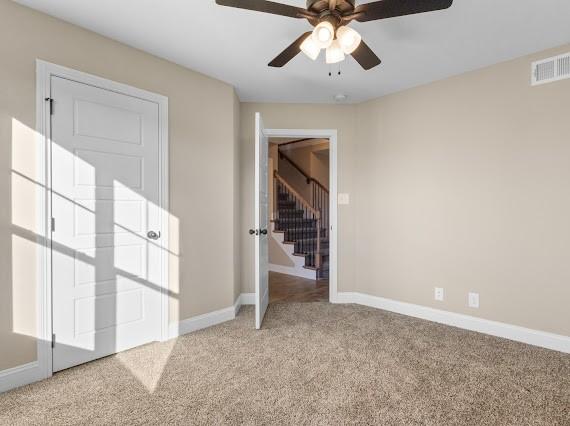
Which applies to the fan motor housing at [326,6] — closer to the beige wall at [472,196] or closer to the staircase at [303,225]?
the beige wall at [472,196]

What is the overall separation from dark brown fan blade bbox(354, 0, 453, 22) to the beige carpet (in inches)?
83.4

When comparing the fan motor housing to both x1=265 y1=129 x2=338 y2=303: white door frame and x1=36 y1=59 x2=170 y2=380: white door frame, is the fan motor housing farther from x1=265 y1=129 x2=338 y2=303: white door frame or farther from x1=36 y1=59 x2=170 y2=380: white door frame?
x1=265 y1=129 x2=338 y2=303: white door frame

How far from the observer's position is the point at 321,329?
3.15m

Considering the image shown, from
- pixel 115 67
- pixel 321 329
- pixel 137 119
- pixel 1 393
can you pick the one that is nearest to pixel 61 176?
pixel 137 119

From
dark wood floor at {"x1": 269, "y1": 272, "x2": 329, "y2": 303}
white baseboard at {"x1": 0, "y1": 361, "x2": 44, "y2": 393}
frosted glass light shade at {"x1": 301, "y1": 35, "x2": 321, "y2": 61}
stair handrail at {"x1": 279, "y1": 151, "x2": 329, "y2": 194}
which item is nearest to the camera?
frosted glass light shade at {"x1": 301, "y1": 35, "x2": 321, "y2": 61}

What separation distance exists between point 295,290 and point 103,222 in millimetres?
2942

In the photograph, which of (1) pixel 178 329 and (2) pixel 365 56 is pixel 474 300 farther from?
(1) pixel 178 329

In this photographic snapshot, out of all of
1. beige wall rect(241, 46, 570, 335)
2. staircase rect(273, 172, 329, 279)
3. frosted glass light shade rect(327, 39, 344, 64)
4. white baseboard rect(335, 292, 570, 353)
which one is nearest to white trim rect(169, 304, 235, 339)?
beige wall rect(241, 46, 570, 335)

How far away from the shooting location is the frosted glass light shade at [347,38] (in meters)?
1.70

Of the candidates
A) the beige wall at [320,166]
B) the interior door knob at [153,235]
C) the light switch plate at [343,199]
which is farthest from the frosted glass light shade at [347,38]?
the beige wall at [320,166]

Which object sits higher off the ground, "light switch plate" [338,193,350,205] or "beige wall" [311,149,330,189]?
"beige wall" [311,149,330,189]

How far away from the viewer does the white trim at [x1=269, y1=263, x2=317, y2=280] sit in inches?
224

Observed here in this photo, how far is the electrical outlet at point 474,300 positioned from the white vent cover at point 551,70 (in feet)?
6.42

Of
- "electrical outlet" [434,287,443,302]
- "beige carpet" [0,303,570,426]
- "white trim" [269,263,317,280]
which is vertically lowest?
"beige carpet" [0,303,570,426]
